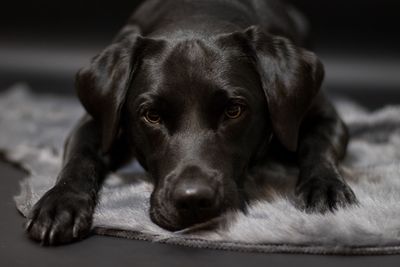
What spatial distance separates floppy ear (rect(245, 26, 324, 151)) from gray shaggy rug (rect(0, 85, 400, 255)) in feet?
0.72

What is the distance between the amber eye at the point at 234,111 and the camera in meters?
2.63

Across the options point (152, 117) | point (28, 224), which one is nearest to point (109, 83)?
point (152, 117)

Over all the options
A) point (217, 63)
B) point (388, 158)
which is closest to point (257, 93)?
point (217, 63)

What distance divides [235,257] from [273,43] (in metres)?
0.83

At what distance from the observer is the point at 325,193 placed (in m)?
2.62

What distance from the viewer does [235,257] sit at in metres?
2.33

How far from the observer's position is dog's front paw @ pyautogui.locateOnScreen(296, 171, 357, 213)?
2.56 m

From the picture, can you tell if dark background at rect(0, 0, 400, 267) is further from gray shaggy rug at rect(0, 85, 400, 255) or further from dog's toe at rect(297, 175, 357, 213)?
dog's toe at rect(297, 175, 357, 213)

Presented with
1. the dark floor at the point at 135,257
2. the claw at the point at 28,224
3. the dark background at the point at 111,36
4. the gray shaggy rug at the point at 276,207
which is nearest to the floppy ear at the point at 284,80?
the gray shaggy rug at the point at 276,207

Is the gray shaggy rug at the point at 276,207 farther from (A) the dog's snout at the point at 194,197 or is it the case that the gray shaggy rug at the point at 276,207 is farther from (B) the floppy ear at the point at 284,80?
(B) the floppy ear at the point at 284,80

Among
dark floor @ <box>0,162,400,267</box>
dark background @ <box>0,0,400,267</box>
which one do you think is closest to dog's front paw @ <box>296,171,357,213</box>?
dark floor @ <box>0,162,400,267</box>

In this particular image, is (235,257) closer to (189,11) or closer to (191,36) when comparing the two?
(191,36)

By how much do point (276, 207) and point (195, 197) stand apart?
0.30 metres

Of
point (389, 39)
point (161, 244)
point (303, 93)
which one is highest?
point (303, 93)
